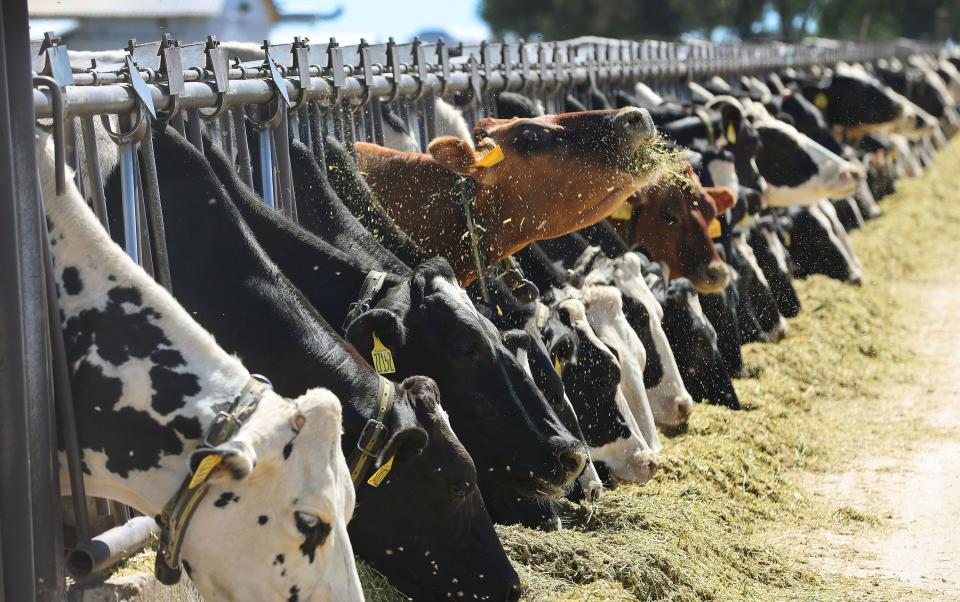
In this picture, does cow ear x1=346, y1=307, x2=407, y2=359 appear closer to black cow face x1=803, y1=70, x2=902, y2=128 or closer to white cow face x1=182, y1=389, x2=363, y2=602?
white cow face x1=182, y1=389, x2=363, y2=602

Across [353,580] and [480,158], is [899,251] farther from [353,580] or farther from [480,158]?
[353,580]

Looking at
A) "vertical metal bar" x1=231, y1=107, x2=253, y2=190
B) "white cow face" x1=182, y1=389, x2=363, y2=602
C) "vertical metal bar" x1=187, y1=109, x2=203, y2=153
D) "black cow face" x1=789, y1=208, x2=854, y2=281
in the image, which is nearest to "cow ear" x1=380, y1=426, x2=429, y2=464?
"white cow face" x1=182, y1=389, x2=363, y2=602

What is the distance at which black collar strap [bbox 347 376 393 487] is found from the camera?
3852mm

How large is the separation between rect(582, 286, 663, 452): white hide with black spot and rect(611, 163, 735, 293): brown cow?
1.78m

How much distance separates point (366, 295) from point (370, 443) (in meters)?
0.96

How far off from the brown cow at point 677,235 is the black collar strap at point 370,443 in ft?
17.0

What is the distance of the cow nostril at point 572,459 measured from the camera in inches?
185

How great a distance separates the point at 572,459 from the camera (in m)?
4.74

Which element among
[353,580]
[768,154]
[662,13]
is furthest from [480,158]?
[662,13]

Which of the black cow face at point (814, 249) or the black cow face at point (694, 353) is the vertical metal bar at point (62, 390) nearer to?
the black cow face at point (694, 353)

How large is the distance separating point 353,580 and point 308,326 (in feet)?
3.42

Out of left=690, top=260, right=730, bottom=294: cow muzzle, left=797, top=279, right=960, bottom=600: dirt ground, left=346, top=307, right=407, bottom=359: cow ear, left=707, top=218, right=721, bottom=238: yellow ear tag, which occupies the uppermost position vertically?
left=346, top=307, right=407, bottom=359: cow ear

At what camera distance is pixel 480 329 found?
189 inches

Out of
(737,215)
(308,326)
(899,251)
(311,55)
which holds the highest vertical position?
(311,55)
